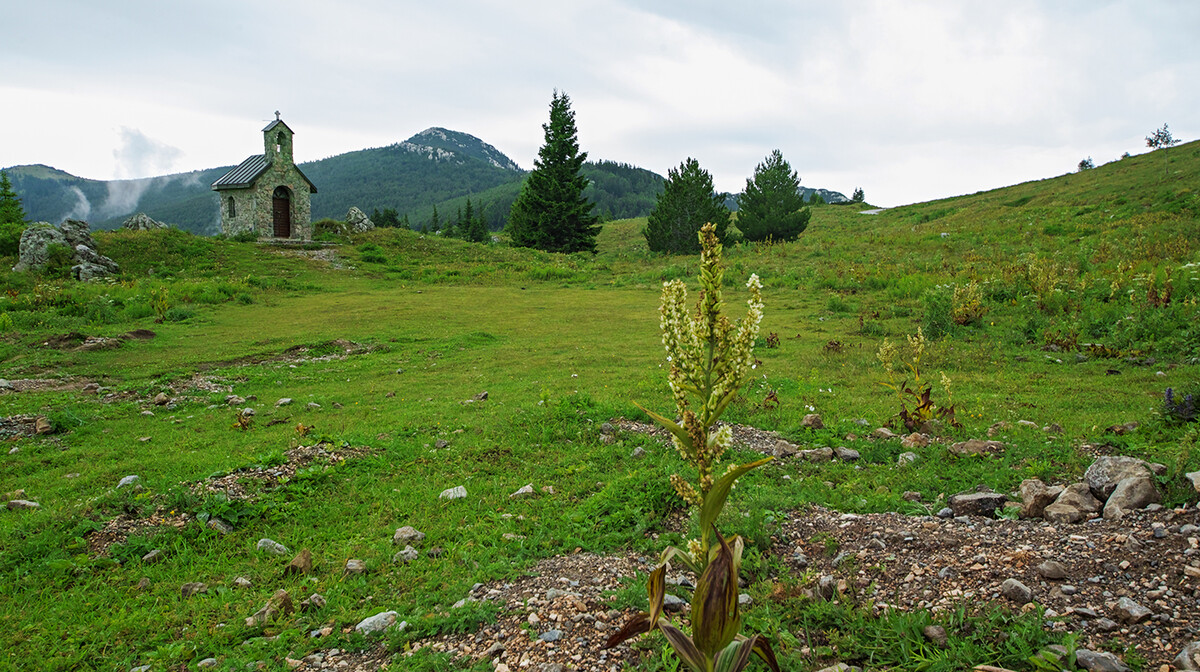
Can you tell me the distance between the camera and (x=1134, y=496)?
166 inches

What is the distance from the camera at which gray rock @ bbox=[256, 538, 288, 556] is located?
5.32m

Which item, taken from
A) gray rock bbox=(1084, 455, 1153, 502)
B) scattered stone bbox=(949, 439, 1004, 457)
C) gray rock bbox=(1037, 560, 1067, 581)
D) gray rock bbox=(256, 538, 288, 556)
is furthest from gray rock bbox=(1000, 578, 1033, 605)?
gray rock bbox=(256, 538, 288, 556)

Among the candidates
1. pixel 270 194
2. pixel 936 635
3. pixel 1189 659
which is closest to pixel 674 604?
pixel 936 635

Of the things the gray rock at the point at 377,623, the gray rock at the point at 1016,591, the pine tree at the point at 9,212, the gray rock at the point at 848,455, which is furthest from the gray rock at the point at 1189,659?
the pine tree at the point at 9,212

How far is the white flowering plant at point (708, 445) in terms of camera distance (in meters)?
2.74

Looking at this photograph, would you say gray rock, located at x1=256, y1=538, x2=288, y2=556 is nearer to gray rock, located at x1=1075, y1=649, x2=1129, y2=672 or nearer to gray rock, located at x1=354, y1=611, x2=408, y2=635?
gray rock, located at x1=354, y1=611, x2=408, y2=635

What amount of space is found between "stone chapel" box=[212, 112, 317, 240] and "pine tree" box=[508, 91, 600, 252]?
17.7m

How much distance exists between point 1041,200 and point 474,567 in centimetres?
4905

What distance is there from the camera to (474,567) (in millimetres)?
4805

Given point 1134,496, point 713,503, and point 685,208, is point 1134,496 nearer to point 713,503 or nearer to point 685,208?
point 713,503

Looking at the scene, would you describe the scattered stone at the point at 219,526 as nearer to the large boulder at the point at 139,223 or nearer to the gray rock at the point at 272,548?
the gray rock at the point at 272,548

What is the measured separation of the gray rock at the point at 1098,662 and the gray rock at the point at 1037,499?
196cm

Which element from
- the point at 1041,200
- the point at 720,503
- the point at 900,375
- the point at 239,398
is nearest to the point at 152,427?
the point at 239,398

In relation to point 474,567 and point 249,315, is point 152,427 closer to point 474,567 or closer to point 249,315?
point 474,567
